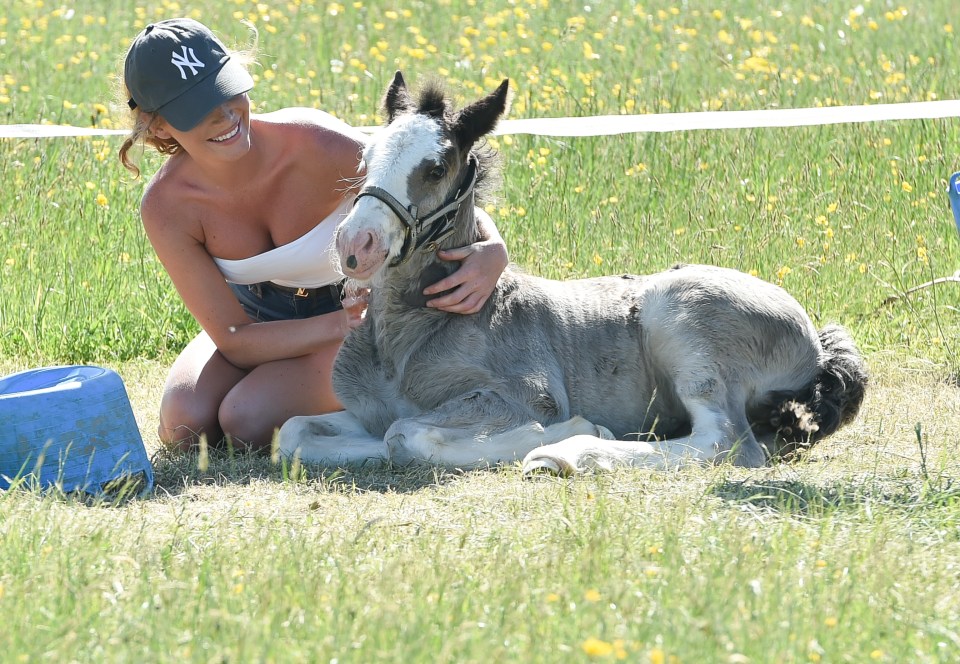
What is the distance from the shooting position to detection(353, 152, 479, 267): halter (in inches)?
164

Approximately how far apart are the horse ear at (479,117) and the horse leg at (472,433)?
0.99m

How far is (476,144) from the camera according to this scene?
15.5ft

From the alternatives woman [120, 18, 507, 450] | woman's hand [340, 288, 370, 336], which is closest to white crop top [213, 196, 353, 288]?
woman [120, 18, 507, 450]

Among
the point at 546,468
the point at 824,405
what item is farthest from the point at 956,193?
the point at 546,468

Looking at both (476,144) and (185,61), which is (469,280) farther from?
(185,61)

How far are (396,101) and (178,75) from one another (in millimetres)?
806

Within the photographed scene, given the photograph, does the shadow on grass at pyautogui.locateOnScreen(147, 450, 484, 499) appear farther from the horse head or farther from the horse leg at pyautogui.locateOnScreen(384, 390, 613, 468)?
the horse head

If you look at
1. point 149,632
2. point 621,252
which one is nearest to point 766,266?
point 621,252

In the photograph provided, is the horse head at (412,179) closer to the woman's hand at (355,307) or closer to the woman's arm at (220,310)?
the woman's hand at (355,307)

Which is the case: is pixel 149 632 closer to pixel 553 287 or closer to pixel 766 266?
pixel 553 287

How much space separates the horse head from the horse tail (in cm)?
157

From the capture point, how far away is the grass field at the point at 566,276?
2.78 m

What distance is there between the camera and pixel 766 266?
283 inches

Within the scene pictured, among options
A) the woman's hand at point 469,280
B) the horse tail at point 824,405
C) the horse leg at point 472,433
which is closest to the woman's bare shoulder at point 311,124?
the woman's hand at point 469,280
